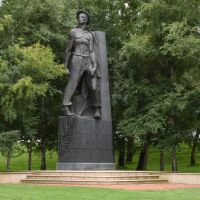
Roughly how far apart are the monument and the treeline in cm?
140

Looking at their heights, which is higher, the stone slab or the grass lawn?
the stone slab

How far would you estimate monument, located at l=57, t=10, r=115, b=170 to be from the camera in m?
22.7

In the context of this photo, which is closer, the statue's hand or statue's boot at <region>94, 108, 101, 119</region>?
statue's boot at <region>94, 108, 101, 119</region>

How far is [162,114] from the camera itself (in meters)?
27.9

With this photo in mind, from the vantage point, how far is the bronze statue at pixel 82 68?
23375mm

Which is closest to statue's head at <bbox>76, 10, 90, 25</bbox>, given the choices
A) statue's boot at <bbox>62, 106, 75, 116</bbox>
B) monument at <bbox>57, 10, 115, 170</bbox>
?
monument at <bbox>57, 10, 115, 170</bbox>

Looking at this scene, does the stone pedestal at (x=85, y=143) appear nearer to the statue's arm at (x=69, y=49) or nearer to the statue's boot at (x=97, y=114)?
the statue's boot at (x=97, y=114)

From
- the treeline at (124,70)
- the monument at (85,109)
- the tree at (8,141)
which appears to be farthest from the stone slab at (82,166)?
the treeline at (124,70)

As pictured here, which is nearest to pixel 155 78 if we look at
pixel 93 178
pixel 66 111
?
pixel 66 111

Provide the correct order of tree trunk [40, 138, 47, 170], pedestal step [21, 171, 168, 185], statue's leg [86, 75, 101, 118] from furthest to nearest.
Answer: tree trunk [40, 138, 47, 170], statue's leg [86, 75, 101, 118], pedestal step [21, 171, 168, 185]

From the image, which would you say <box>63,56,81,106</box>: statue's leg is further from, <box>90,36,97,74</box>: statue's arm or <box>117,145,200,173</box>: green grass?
<box>117,145,200,173</box>: green grass

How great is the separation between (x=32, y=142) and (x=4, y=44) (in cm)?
819

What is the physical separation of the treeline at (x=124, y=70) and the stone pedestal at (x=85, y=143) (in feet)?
8.75

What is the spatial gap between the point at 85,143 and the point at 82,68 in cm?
334
